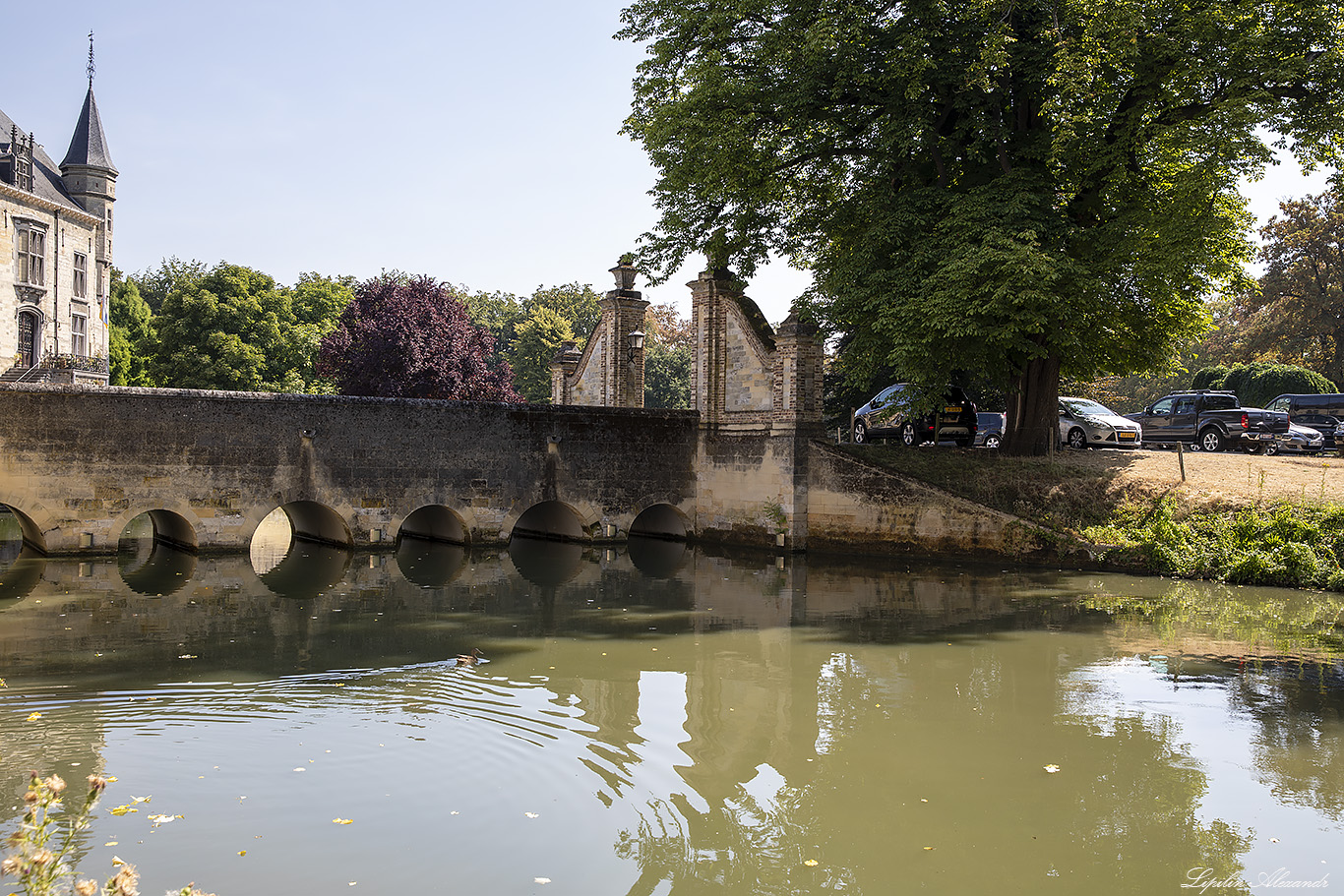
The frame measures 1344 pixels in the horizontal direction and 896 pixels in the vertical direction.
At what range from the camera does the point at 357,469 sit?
1848 centimetres

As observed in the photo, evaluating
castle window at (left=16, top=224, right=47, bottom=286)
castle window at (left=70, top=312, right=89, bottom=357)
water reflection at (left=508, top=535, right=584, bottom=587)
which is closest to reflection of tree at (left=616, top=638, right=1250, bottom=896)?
water reflection at (left=508, top=535, right=584, bottom=587)

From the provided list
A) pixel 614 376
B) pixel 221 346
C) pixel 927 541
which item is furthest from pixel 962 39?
pixel 221 346

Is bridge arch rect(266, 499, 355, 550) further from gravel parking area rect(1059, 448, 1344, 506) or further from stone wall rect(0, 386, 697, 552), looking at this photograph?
gravel parking area rect(1059, 448, 1344, 506)

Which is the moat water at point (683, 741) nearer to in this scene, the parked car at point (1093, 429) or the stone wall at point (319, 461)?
the stone wall at point (319, 461)

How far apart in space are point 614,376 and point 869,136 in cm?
890

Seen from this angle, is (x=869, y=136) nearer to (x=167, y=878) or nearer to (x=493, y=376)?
(x=167, y=878)

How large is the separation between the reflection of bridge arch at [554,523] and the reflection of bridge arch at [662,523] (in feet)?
4.95

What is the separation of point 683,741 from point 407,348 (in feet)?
102

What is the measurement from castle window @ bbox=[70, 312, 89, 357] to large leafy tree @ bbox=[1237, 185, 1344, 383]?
5114 centimetres

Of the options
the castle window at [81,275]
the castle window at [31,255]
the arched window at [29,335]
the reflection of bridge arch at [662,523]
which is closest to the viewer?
the reflection of bridge arch at [662,523]

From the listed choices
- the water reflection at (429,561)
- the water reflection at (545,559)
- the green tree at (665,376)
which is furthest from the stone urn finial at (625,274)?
the green tree at (665,376)

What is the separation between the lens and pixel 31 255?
1561 inches

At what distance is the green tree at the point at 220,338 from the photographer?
4166 cm

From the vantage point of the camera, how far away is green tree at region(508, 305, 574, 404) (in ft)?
162
